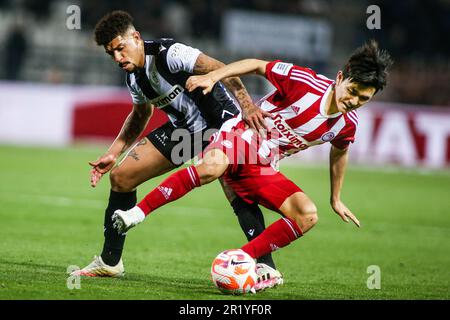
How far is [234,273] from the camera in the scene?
636cm

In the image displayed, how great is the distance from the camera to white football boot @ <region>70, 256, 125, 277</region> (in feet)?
23.3

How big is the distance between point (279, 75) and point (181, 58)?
87 centimetres

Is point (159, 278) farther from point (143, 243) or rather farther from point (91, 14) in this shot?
point (91, 14)

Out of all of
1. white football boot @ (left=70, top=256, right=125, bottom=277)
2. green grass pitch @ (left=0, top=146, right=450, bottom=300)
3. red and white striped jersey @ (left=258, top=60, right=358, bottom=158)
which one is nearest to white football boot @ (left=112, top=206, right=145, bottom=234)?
green grass pitch @ (left=0, top=146, right=450, bottom=300)

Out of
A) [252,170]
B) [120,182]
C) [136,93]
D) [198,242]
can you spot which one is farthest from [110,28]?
[198,242]

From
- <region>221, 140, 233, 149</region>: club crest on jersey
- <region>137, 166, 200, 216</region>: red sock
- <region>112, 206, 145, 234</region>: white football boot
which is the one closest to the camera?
<region>112, 206, 145, 234</region>: white football boot

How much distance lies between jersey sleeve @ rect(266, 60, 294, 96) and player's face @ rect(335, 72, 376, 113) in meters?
0.39

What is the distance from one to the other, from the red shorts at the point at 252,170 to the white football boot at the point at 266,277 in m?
0.52

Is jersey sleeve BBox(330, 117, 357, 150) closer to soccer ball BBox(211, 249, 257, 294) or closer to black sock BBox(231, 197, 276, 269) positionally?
black sock BBox(231, 197, 276, 269)

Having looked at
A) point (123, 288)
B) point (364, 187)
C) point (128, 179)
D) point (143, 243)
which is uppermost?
point (128, 179)

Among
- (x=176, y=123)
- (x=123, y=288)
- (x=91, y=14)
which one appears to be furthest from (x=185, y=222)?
(x=91, y=14)

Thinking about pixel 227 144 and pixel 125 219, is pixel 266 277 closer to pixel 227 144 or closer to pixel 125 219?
pixel 227 144

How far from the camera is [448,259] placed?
31.4ft
